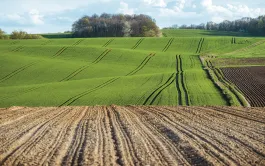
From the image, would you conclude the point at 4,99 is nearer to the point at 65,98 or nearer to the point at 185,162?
the point at 65,98

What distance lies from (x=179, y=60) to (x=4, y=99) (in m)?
34.1

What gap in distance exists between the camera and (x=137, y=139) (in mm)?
15438

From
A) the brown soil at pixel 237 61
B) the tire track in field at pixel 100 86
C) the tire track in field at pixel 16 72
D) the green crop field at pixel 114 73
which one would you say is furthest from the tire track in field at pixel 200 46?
the tire track in field at pixel 16 72

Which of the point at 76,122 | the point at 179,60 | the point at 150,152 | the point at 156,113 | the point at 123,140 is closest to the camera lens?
the point at 150,152

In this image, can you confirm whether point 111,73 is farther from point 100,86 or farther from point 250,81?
point 250,81

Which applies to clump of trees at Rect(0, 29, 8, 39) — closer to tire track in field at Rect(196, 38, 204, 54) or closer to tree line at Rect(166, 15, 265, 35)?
tire track in field at Rect(196, 38, 204, 54)

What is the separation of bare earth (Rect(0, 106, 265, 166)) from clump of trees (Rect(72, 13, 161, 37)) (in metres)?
97.1

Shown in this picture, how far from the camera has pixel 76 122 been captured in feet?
69.4

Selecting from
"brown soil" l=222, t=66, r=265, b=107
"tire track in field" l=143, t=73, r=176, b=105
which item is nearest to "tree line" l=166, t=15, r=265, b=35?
"brown soil" l=222, t=66, r=265, b=107

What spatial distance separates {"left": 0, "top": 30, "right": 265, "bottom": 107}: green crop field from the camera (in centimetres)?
3841

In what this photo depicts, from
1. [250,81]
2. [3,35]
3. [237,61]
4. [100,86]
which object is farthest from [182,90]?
[3,35]

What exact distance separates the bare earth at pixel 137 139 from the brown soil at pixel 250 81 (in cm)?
1138

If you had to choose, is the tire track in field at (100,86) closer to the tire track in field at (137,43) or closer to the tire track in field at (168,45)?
the tire track in field at (168,45)

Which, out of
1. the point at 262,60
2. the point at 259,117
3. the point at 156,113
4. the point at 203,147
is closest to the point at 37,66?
the point at 262,60
